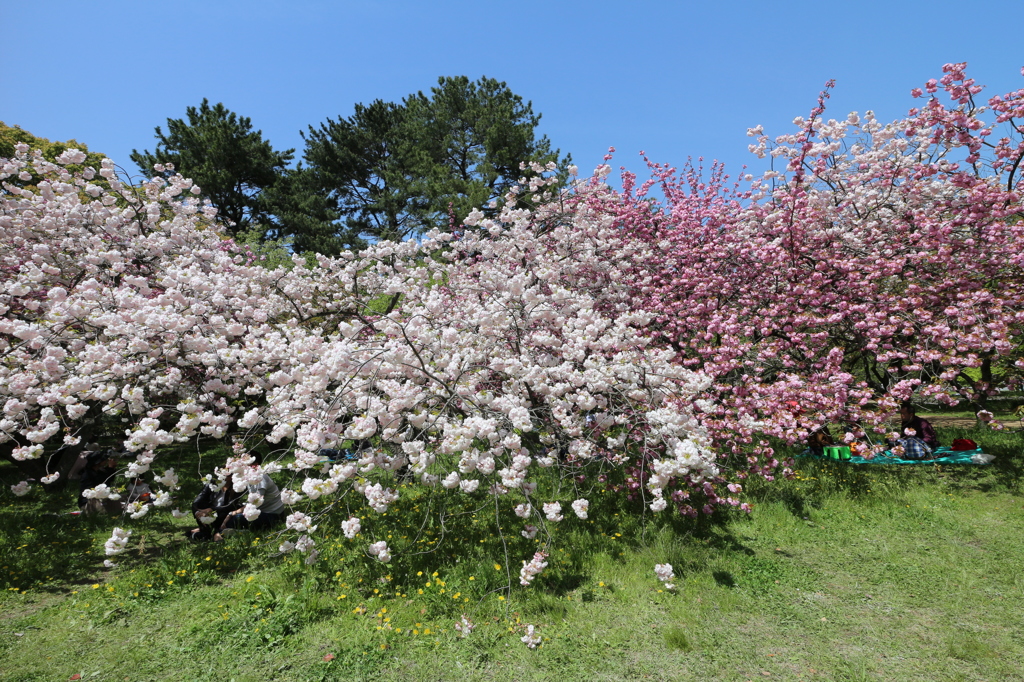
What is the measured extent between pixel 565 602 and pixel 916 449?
671 centimetres

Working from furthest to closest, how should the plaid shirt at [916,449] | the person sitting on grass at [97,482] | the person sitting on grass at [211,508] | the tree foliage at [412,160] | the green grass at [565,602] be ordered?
the tree foliage at [412,160] < the plaid shirt at [916,449] < the person sitting on grass at [97,482] < the person sitting on grass at [211,508] < the green grass at [565,602]

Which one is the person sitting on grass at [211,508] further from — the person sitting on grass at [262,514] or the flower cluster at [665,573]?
the flower cluster at [665,573]

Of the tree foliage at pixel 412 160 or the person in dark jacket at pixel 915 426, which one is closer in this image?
the person in dark jacket at pixel 915 426

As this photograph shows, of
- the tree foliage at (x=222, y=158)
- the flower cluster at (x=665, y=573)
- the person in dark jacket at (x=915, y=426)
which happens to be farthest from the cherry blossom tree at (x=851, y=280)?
the tree foliage at (x=222, y=158)

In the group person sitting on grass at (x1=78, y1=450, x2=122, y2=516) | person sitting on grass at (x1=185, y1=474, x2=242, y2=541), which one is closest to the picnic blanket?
person sitting on grass at (x1=185, y1=474, x2=242, y2=541)

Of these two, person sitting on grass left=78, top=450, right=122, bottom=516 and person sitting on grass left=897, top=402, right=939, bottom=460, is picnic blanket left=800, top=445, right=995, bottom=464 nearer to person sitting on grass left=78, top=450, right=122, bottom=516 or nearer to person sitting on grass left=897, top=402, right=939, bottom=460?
person sitting on grass left=897, top=402, right=939, bottom=460

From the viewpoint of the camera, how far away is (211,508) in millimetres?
6730

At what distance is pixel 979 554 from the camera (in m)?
5.83

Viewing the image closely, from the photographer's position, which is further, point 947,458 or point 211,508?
point 947,458

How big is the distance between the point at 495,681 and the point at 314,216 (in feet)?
93.0

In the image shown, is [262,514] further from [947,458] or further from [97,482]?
[947,458]

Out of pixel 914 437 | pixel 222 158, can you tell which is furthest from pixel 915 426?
pixel 222 158

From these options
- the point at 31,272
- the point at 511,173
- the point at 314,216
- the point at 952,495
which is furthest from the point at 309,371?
the point at 314,216

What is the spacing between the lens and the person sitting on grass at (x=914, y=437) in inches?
326
